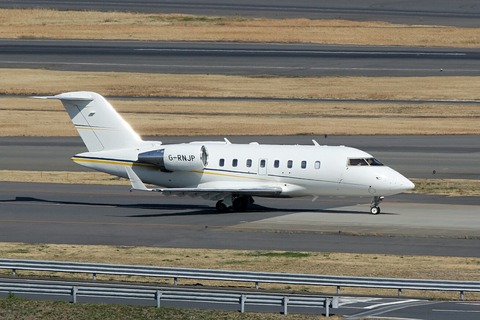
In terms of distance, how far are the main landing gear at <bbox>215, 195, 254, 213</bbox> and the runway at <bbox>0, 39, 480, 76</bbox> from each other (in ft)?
140

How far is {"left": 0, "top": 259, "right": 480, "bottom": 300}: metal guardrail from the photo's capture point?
32031 millimetres

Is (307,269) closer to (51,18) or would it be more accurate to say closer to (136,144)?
(136,144)

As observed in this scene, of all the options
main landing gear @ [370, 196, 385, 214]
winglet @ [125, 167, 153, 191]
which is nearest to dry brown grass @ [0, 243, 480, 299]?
winglet @ [125, 167, 153, 191]

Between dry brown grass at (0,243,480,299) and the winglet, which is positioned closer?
dry brown grass at (0,243,480,299)

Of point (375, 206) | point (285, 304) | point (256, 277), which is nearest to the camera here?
point (285, 304)

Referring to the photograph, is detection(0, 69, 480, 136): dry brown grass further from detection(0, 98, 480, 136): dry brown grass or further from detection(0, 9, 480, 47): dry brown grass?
detection(0, 9, 480, 47): dry brown grass

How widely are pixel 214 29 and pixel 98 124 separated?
2386 inches

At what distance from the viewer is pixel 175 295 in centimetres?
3072

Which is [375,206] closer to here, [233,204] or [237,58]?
[233,204]

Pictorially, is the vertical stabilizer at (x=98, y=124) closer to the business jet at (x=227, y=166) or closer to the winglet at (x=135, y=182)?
the business jet at (x=227, y=166)

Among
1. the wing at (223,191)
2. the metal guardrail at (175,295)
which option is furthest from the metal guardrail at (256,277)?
the wing at (223,191)

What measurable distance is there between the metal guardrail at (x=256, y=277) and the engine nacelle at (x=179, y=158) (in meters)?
16.2

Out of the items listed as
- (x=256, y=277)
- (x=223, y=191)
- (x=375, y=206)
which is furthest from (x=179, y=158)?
(x=256, y=277)

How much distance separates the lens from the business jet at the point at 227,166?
49.8m
